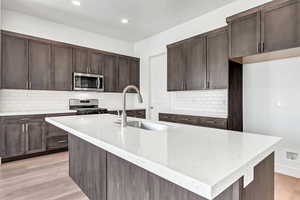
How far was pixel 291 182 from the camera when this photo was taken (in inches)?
96.3

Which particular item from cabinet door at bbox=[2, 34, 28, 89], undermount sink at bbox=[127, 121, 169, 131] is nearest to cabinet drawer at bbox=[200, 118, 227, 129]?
undermount sink at bbox=[127, 121, 169, 131]

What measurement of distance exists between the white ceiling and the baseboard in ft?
9.88

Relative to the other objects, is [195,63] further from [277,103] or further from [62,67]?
[62,67]

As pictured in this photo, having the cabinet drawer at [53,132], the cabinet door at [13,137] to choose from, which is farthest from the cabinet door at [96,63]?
the cabinet door at [13,137]

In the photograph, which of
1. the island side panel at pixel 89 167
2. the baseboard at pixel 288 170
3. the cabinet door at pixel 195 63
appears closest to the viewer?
the island side panel at pixel 89 167

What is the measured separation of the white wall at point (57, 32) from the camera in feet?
11.7

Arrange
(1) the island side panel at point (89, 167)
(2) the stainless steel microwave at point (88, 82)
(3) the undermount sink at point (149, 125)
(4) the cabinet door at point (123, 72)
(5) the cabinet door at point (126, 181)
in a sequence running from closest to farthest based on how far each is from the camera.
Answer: (5) the cabinet door at point (126, 181) < (1) the island side panel at point (89, 167) < (3) the undermount sink at point (149, 125) < (2) the stainless steel microwave at point (88, 82) < (4) the cabinet door at point (123, 72)

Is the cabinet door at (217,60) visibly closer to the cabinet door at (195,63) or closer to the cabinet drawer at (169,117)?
the cabinet door at (195,63)

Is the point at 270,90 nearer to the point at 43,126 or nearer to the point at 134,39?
the point at 134,39

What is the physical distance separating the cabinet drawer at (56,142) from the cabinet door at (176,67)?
2.62 meters

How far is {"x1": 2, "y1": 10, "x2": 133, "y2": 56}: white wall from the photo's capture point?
11.7 feet

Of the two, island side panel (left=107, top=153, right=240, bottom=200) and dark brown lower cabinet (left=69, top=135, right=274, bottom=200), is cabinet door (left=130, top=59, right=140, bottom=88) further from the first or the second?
island side panel (left=107, top=153, right=240, bottom=200)

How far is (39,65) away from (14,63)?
1.36 feet

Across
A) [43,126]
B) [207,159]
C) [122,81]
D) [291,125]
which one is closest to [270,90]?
[291,125]
